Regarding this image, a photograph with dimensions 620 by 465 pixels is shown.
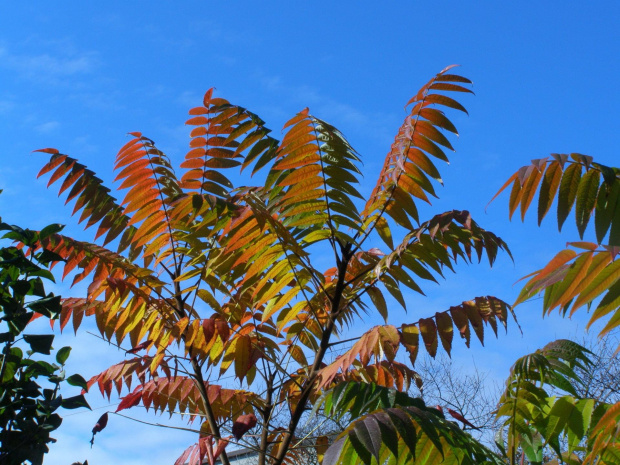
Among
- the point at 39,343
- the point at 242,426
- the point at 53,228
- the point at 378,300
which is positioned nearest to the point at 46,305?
the point at 39,343

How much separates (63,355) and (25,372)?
0.35 feet

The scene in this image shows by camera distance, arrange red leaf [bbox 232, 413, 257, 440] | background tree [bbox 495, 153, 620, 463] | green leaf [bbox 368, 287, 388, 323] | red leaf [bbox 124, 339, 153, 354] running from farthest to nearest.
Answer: red leaf [bbox 124, 339, 153, 354] < green leaf [bbox 368, 287, 388, 323] < red leaf [bbox 232, 413, 257, 440] < background tree [bbox 495, 153, 620, 463]

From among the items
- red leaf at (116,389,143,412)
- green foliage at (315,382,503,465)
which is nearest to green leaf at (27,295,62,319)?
green foliage at (315,382,503,465)

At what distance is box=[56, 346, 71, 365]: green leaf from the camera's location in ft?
5.63

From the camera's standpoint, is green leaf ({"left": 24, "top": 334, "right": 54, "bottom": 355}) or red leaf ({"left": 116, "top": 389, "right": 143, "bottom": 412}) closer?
green leaf ({"left": 24, "top": 334, "right": 54, "bottom": 355})

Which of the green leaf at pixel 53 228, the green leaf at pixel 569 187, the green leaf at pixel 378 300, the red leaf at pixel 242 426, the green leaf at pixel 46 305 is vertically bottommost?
the red leaf at pixel 242 426

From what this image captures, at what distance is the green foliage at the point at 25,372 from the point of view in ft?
5.06

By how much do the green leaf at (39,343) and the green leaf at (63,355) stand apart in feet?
0.45

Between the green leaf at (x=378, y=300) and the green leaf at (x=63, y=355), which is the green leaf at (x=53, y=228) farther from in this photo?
the green leaf at (x=378, y=300)

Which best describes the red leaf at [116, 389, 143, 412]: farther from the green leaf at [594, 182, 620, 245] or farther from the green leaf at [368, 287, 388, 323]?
the green leaf at [594, 182, 620, 245]

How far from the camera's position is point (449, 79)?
263 centimetres

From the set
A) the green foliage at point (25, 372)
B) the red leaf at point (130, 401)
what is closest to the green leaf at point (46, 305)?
the green foliage at point (25, 372)

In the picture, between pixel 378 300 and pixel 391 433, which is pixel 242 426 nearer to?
pixel 378 300

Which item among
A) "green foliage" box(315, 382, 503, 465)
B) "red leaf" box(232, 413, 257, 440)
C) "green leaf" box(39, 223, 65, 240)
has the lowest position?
"green foliage" box(315, 382, 503, 465)
